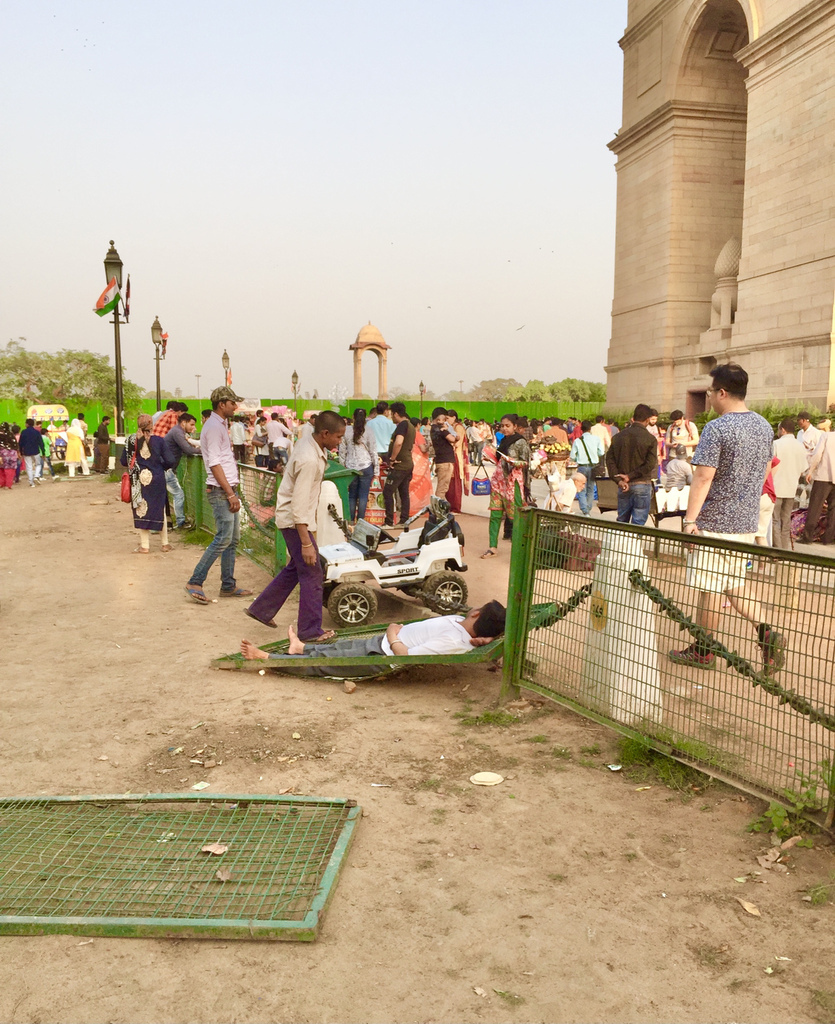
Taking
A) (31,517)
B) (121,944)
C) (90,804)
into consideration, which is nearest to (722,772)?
(121,944)

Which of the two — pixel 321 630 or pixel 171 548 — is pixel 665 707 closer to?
pixel 321 630

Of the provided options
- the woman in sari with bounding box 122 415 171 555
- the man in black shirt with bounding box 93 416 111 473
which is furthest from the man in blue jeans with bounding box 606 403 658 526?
the man in black shirt with bounding box 93 416 111 473

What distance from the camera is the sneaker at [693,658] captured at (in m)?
3.90

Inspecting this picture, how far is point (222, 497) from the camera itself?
7.88 meters

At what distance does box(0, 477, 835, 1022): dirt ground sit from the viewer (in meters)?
2.55

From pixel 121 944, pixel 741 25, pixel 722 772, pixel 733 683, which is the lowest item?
pixel 121 944

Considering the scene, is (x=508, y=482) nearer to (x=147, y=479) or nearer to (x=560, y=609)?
(x=147, y=479)

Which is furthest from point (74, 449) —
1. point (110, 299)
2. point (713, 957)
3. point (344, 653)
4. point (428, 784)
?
point (713, 957)

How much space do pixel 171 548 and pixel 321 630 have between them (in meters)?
5.63

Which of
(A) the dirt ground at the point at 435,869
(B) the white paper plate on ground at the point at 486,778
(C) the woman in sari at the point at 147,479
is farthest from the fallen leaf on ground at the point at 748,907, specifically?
(C) the woman in sari at the point at 147,479

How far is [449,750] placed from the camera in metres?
4.45

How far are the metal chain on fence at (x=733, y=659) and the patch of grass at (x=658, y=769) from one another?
0.59 meters

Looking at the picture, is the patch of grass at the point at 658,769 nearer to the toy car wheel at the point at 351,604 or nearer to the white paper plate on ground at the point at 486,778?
the white paper plate on ground at the point at 486,778

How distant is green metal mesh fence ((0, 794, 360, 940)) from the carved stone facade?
768 inches
